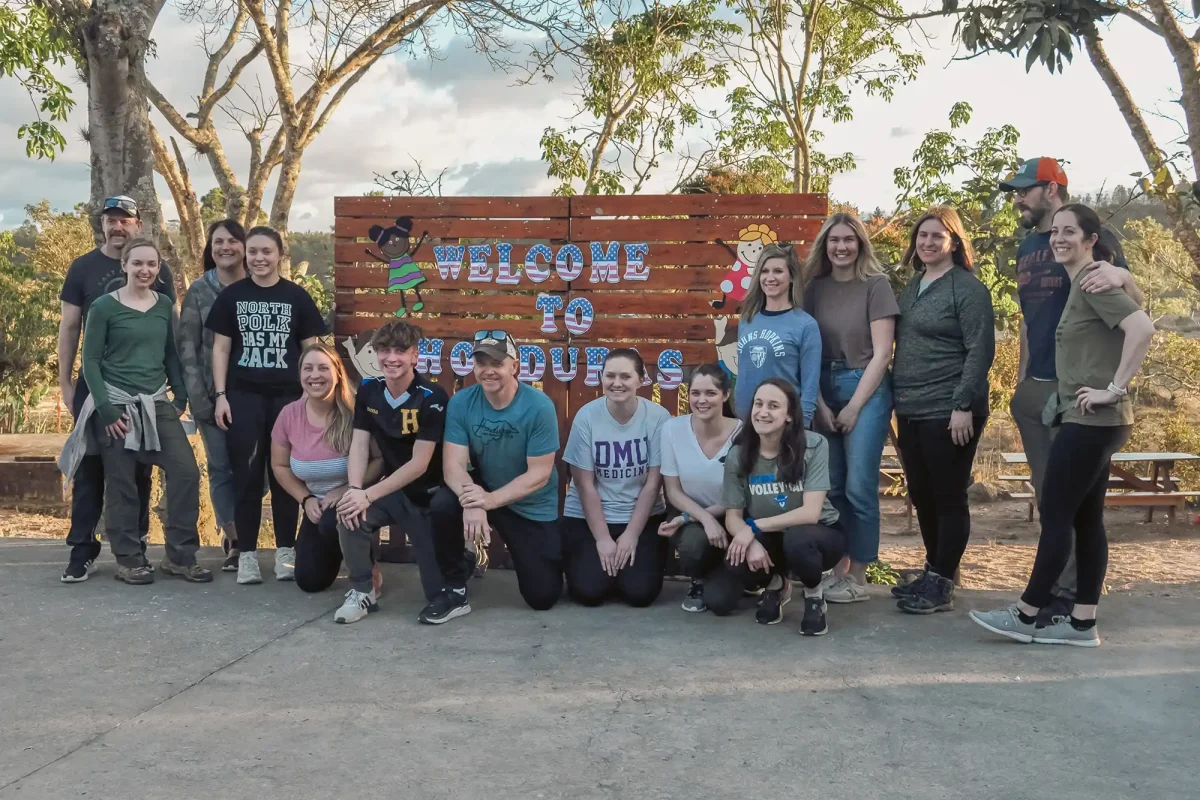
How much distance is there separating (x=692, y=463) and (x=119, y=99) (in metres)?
5.27

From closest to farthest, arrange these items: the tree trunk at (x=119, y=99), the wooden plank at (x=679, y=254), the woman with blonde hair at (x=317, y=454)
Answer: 1. the woman with blonde hair at (x=317, y=454)
2. the wooden plank at (x=679, y=254)
3. the tree trunk at (x=119, y=99)

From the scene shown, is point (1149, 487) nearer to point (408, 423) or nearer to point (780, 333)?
point (780, 333)

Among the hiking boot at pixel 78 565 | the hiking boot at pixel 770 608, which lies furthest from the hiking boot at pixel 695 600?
the hiking boot at pixel 78 565

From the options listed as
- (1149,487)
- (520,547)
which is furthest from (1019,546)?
(520,547)

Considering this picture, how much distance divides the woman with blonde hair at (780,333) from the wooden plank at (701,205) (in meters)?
0.80

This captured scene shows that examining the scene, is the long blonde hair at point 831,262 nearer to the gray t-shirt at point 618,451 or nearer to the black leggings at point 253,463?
the gray t-shirt at point 618,451

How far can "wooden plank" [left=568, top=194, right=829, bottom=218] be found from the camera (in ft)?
19.3

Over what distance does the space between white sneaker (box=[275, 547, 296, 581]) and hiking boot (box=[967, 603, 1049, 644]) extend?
3.59m

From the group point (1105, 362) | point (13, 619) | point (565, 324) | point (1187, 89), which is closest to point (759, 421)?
point (1105, 362)

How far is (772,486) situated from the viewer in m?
4.77

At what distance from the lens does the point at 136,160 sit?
7621 millimetres

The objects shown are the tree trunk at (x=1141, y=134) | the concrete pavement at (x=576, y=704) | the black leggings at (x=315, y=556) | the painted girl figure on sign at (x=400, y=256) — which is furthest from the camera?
the tree trunk at (x=1141, y=134)

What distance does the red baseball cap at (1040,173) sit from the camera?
15.5ft

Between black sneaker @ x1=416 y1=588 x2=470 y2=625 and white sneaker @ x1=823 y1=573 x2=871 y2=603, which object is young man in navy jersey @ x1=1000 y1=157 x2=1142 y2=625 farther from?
black sneaker @ x1=416 y1=588 x2=470 y2=625
